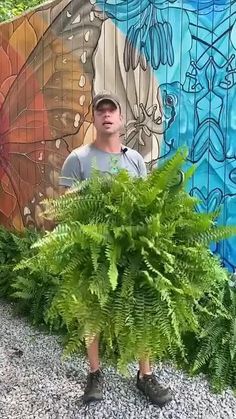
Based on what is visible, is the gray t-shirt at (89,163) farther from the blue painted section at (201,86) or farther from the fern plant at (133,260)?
the blue painted section at (201,86)

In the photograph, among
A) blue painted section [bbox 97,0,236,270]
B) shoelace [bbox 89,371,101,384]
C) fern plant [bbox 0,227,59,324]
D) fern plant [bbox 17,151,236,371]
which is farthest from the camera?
Answer: fern plant [bbox 0,227,59,324]

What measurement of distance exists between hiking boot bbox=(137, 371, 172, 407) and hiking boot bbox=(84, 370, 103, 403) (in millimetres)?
246

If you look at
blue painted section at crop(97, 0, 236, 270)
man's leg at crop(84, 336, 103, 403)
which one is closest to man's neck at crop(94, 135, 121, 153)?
blue painted section at crop(97, 0, 236, 270)

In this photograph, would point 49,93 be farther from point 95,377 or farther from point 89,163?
point 95,377

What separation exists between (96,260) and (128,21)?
2683mm

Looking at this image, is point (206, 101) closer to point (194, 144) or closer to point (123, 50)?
point (194, 144)

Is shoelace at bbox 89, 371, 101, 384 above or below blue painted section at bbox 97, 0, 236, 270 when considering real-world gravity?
below

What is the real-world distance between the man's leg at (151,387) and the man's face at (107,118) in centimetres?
138

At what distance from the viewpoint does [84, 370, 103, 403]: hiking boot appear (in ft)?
11.2

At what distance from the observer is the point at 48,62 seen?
18.3 ft

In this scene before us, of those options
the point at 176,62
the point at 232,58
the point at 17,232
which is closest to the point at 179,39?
the point at 176,62

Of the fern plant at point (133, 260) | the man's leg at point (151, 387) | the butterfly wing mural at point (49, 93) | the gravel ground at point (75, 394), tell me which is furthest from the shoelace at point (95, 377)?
the butterfly wing mural at point (49, 93)

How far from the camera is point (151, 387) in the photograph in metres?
3.41

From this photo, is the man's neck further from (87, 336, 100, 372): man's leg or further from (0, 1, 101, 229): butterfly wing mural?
(0, 1, 101, 229): butterfly wing mural
